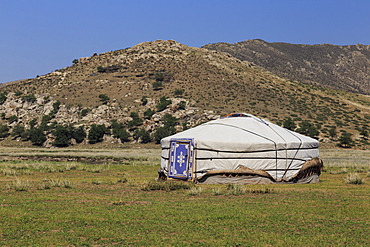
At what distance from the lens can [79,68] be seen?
3819 inches

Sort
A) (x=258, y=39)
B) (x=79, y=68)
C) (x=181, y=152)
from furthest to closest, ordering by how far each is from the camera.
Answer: (x=258, y=39) < (x=79, y=68) < (x=181, y=152)

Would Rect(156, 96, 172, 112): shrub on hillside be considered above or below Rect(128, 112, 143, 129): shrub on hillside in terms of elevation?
above

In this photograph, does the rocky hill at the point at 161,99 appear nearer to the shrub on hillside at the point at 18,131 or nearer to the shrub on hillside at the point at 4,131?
the shrub on hillside at the point at 18,131

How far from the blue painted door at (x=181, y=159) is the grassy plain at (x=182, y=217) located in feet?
6.47

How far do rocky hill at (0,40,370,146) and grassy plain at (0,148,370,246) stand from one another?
148 feet

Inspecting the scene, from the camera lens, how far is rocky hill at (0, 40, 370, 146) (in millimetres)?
65688

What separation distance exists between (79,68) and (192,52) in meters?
26.4

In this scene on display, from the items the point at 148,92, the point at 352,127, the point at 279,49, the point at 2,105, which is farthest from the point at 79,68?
the point at 279,49

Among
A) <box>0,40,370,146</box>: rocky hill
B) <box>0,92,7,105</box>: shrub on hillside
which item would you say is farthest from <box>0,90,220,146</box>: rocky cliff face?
<box>0,92,7,105</box>: shrub on hillside

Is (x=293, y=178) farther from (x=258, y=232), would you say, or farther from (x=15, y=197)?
(x=15, y=197)

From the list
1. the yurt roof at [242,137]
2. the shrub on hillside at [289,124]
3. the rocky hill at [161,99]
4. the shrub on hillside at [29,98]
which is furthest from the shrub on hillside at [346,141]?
the shrub on hillside at [29,98]

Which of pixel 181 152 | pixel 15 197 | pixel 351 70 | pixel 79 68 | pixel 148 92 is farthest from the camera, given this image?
pixel 351 70

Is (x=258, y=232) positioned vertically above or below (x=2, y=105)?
below

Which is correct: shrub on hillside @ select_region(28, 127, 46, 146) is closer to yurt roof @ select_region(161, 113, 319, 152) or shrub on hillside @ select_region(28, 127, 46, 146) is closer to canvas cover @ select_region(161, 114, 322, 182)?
yurt roof @ select_region(161, 113, 319, 152)
